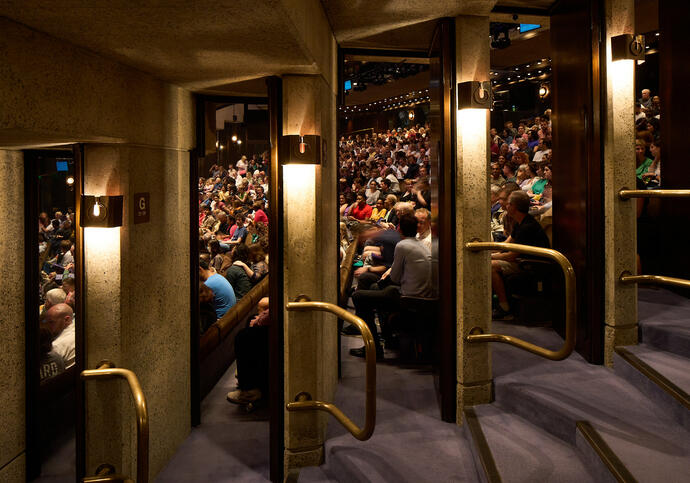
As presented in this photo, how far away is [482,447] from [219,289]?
3332 millimetres

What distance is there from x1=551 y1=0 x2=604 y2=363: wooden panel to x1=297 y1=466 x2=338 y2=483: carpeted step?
188 centimetres

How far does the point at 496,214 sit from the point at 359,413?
4.01 meters

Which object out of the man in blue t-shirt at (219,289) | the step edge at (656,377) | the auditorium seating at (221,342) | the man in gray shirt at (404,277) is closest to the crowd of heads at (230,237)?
the man in blue t-shirt at (219,289)

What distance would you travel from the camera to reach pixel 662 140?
14.3 ft

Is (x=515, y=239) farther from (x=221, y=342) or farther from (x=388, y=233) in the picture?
(x=221, y=342)

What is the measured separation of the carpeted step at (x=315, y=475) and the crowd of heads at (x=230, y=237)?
6.05 feet

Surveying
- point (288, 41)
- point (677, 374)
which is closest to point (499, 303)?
point (677, 374)

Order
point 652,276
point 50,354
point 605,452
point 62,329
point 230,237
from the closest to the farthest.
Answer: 1. point 605,452
2. point 652,276
3. point 50,354
4. point 62,329
5. point 230,237

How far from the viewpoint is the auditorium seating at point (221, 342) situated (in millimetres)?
4484

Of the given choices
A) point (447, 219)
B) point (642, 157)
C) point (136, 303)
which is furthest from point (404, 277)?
point (642, 157)

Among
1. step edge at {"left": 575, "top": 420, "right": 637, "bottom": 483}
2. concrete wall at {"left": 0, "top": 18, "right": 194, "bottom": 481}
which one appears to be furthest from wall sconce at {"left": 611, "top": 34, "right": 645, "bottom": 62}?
concrete wall at {"left": 0, "top": 18, "right": 194, "bottom": 481}

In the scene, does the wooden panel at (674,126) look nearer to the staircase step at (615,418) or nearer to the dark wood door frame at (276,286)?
the staircase step at (615,418)

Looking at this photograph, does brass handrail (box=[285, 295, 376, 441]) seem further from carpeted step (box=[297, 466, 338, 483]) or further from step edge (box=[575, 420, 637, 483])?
step edge (box=[575, 420, 637, 483])

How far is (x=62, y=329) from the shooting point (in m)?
4.11
